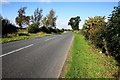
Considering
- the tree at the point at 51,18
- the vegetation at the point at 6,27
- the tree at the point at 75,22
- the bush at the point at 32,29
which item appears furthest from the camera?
the tree at the point at 75,22

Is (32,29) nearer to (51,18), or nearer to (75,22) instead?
(51,18)

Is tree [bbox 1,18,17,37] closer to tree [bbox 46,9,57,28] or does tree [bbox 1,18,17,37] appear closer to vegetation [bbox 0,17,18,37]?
vegetation [bbox 0,17,18,37]

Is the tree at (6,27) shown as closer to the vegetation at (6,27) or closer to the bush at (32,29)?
the vegetation at (6,27)

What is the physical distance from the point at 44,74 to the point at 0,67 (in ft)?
7.08

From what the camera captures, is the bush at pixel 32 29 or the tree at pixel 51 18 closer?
A: the bush at pixel 32 29

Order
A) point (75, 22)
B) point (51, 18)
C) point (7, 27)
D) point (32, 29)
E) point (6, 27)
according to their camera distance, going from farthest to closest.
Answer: point (75, 22), point (51, 18), point (32, 29), point (7, 27), point (6, 27)

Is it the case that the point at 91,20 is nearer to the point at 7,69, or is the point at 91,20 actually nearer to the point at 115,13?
the point at 115,13

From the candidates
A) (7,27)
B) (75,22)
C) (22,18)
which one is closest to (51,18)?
(22,18)

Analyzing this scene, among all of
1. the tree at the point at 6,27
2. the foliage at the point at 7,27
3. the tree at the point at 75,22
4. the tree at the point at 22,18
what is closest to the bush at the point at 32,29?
the tree at the point at 22,18

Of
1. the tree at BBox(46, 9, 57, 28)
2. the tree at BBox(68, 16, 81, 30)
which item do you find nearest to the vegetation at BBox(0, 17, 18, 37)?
the tree at BBox(46, 9, 57, 28)

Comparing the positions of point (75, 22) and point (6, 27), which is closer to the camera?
point (6, 27)

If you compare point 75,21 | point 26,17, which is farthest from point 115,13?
point 75,21

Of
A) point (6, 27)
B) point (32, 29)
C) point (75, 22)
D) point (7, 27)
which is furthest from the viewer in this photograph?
point (75, 22)

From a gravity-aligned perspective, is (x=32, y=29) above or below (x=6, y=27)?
below
